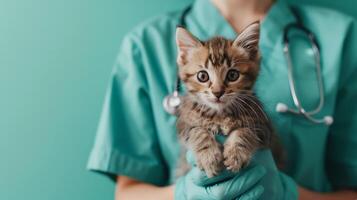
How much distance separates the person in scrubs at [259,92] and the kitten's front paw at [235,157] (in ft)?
0.87

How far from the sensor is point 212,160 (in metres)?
0.93

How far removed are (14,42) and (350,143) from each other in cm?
100

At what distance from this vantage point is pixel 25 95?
4.33ft

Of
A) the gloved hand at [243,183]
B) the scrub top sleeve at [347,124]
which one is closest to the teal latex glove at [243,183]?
the gloved hand at [243,183]

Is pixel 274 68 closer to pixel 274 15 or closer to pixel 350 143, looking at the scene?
pixel 274 15

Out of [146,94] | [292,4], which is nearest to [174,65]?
[146,94]

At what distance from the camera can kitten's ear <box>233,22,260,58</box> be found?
0.89m

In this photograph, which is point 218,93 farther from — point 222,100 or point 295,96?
point 295,96

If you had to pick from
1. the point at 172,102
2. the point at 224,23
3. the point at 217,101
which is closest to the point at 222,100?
the point at 217,101

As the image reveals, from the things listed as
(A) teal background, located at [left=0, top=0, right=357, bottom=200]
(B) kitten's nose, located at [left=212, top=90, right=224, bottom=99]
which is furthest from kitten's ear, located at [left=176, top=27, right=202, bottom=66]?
(A) teal background, located at [left=0, top=0, right=357, bottom=200]

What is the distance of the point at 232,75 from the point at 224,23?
1.30ft

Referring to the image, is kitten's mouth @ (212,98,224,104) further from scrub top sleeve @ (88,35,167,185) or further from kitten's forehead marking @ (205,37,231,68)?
scrub top sleeve @ (88,35,167,185)

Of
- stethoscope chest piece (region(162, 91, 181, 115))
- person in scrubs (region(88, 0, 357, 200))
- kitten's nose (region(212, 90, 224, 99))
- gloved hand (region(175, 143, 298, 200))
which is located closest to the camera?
kitten's nose (region(212, 90, 224, 99))

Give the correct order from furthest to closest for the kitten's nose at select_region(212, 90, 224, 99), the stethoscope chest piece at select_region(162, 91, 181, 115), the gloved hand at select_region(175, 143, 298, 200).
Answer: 1. the stethoscope chest piece at select_region(162, 91, 181, 115)
2. the gloved hand at select_region(175, 143, 298, 200)
3. the kitten's nose at select_region(212, 90, 224, 99)
